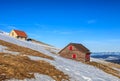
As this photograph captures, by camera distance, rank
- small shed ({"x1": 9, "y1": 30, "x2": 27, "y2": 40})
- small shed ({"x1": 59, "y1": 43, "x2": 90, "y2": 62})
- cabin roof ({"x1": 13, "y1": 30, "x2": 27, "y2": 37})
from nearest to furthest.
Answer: small shed ({"x1": 59, "y1": 43, "x2": 90, "y2": 62})
small shed ({"x1": 9, "y1": 30, "x2": 27, "y2": 40})
cabin roof ({"x1": 13, "y1": 30, "x2": 27, "y2": 37})

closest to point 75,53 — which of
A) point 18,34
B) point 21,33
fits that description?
point 18,34

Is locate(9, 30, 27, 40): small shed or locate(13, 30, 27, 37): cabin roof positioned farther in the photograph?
locate(13, 30, 27, 37): cabin roof

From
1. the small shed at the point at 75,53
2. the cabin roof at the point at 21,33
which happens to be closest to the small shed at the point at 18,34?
the cabin roof at the point at 21,33

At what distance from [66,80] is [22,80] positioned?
8660 millimetres

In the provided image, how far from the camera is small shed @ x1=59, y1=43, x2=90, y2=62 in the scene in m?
81.8

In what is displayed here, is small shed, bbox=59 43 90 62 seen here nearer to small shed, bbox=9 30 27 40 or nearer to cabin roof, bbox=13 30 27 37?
small shed, bbox=9 30 27 40

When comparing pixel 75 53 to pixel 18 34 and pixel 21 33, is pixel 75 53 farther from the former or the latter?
pixel 21 33

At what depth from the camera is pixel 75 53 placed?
82.7 meters

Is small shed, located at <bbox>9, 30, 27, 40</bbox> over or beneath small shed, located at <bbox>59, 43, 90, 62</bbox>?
over

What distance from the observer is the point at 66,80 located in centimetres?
3347

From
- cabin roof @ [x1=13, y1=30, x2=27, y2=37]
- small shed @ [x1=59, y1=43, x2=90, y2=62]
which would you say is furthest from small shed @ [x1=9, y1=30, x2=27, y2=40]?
small shed @ [x1=59, y1=43, x2=90, y2=62]

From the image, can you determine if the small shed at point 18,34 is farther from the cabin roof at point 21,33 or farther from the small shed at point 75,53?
the small shed at point 75,53

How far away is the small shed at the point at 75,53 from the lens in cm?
8175

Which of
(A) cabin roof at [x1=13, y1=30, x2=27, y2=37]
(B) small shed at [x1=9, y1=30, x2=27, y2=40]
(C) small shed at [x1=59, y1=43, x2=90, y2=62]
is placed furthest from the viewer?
(A) cabin roof at [x1=13, y1=30, x2=27, y2=37]
